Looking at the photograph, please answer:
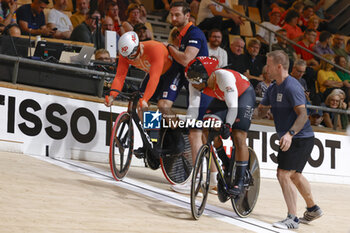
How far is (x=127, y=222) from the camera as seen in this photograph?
16.8 feet

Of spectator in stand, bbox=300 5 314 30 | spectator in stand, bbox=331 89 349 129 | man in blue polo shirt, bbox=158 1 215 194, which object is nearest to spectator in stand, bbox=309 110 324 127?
spectator in stand, bbox=331 89 349 129

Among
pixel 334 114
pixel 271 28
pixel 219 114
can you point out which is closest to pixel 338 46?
pixel 271 28

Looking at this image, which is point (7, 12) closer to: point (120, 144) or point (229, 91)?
point (120, 144)

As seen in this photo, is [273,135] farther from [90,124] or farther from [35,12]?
[35,12]

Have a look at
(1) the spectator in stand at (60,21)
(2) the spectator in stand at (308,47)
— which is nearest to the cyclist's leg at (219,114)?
(1) the spectator in stand at (60,21)

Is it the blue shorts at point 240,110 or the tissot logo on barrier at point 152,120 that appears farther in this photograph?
the tissot logo on barrier at point 152,120

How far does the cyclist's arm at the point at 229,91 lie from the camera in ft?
18.5

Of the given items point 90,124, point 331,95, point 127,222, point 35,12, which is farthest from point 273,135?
point 127,222

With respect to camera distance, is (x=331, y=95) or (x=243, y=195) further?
(x=331, y=95)

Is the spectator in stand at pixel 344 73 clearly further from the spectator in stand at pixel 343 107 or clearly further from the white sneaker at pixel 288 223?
the white sneaker at pixel 288 223

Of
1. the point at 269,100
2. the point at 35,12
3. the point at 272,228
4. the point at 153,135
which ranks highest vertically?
the point at 35,12

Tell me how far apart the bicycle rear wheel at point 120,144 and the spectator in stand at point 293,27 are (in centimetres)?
678

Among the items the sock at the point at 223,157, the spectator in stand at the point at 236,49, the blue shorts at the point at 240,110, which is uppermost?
the spectator in stand at the point at 236,49

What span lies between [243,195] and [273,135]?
3763 mm
